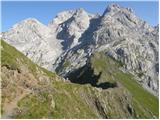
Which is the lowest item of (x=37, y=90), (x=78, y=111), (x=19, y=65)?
(x=78, y=111)

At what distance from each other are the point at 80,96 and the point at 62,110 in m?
38.8

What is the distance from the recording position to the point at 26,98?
11750 centimetres

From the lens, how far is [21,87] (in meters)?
121

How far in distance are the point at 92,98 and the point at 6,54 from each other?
187 feet

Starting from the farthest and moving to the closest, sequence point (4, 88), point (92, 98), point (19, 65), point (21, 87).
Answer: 1. point (92, 98)
2. point (19, 65)
3. point (21, 87)
4. point (4, 88)

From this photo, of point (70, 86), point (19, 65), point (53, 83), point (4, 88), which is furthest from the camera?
point (70, 86)

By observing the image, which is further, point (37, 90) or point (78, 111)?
point (78, 111)

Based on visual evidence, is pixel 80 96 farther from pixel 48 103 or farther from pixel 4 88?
pixel 4 88

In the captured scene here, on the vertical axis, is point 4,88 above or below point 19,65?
below

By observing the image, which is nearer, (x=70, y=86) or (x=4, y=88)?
(x=4, y=88)

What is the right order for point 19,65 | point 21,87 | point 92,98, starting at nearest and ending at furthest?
point 21,87, point 19,65, point 92,98

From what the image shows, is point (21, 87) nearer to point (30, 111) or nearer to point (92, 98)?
point (30, 111)

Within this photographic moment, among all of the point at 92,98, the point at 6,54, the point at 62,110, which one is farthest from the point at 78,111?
the point at 92,98

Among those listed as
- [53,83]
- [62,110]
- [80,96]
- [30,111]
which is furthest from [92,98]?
[30,111]
